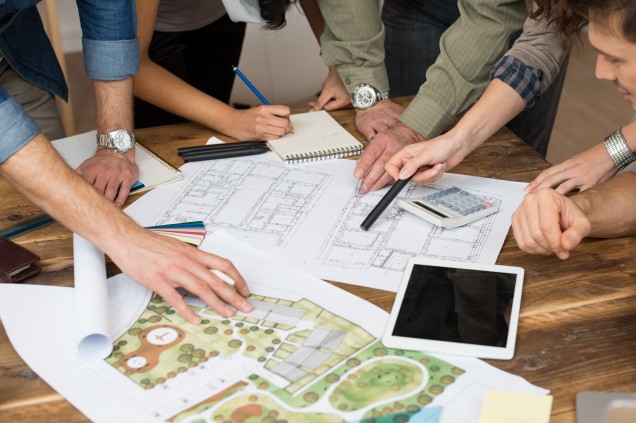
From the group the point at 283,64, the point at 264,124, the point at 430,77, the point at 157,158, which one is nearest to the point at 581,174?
the point at 430,77

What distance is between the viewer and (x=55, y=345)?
1.05 meters

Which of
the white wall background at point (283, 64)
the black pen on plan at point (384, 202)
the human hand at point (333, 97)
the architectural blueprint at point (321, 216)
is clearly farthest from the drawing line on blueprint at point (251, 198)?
the white wall background at point (283, 64)

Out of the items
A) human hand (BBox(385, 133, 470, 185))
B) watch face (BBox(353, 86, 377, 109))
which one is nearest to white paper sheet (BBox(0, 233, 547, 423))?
human hand (BBox(385, 133, 470, 185))

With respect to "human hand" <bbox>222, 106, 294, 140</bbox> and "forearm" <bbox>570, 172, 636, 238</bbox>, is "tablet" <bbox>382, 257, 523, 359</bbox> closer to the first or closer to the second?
"forearm" <bbox>570, 172, 636, 238</bbox>

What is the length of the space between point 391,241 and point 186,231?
345 mm

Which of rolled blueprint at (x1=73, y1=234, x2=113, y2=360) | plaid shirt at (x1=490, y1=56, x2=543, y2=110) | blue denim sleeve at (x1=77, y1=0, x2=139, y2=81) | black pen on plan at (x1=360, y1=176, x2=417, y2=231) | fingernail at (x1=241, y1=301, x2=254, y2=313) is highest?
blue denim sleeve at (x1=77, y1=0, x2=139, y2=81)

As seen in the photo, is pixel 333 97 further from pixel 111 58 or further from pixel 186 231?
pixel 186 231

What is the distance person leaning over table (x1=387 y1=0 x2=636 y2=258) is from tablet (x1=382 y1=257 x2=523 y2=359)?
84 mm

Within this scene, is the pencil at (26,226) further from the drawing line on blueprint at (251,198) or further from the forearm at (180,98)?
the forearm at (180,98)

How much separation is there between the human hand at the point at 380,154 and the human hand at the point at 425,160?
0.03 metres

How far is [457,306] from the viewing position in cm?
111

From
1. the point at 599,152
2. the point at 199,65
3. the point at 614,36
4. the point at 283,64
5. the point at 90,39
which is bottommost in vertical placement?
the point at 283,64

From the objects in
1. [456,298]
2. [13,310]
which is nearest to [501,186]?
[456,298]

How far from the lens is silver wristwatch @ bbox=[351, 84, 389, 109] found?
178 cm
